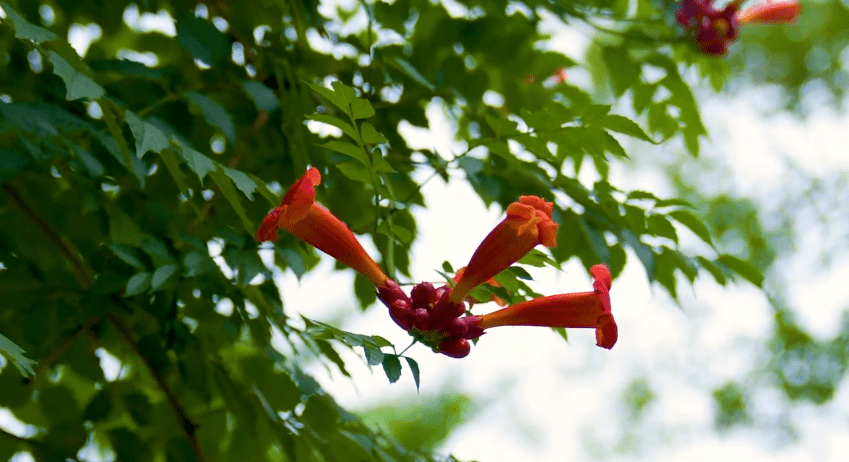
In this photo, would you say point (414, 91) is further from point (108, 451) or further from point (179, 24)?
point (108, 451)

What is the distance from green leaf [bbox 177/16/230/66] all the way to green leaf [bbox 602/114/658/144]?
107 centimetres

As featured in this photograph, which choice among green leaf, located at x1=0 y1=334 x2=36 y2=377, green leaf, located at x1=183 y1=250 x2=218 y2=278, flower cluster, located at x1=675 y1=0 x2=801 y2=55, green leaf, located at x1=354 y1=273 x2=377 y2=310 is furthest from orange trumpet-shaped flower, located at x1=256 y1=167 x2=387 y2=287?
flower cluster, located at x1=675 y1=0 x2=801 y2=55

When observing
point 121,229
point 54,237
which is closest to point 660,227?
point 121,229

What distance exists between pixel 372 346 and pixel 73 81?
71cm

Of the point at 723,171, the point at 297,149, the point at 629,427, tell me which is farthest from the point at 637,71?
the point at 629,427

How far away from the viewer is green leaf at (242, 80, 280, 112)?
228 centimetres

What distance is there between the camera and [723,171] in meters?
11.4

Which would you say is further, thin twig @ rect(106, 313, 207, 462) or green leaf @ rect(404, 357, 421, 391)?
thin twig @ rect(106, 313, 207, 462)

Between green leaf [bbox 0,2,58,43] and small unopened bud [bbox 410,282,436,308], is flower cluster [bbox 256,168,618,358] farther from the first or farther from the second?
green leaf [bbox 0,2,58,43]

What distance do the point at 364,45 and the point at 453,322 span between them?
1.32m

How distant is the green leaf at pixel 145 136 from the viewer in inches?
65.7

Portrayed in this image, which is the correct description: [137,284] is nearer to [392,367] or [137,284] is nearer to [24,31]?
[24,31]

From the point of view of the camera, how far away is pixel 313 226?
1.68m

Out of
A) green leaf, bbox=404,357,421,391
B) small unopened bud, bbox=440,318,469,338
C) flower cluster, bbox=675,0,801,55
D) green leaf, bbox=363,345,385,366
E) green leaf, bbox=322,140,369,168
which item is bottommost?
green leaf, bbox=363,345,385,366
